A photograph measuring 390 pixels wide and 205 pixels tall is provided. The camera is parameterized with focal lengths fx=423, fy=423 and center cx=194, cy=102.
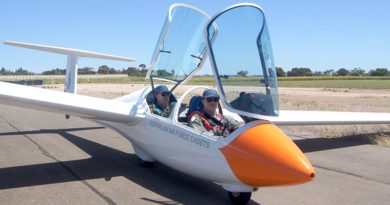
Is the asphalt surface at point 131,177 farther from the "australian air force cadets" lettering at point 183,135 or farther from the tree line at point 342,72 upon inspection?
the tree line at point 342,72

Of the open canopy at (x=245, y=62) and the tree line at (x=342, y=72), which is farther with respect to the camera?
the tree line at (x=342, y=72)

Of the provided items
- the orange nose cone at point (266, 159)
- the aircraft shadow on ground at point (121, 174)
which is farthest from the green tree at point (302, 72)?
the orange nose cone at point (266, 159)

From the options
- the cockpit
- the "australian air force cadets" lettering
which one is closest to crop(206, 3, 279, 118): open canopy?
the cockpit

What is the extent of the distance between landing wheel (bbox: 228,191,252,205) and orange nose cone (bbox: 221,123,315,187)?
340mm

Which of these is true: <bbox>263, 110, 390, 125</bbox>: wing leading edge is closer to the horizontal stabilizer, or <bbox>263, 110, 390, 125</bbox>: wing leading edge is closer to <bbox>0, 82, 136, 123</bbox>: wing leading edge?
<bbox>0, 82, 136, 123</bbox>: wing leading edge

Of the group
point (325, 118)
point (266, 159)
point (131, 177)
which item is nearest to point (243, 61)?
point (266, 159)

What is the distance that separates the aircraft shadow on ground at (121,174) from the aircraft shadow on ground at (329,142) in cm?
422

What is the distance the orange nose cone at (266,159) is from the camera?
17.2 ft

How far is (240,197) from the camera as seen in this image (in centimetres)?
590

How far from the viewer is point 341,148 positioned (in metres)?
10.7

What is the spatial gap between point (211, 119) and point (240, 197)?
1.37m

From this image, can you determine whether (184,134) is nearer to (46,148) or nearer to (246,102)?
(246,102)

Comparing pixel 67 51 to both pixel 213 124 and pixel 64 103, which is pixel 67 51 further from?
pixel 213 124

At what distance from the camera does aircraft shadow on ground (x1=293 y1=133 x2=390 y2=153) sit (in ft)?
35.6
